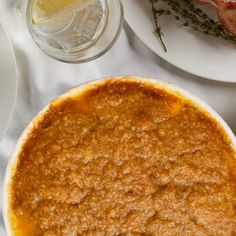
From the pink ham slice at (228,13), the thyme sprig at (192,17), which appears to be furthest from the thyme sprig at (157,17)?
the pink ham slice at (228,13)

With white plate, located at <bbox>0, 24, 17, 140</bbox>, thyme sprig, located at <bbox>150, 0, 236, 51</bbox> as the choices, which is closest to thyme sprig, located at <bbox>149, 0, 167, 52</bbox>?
thyme sprig, located at <bbox>150, 0, 236, 51</bbox>

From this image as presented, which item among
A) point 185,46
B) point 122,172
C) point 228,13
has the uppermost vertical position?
point 228,13

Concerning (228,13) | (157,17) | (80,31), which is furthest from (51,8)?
(228,13)

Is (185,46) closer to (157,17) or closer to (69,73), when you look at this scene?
(157,17)

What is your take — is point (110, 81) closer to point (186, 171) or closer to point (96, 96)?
point (96, 96)

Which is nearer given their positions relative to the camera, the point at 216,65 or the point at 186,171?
the point at 186,171

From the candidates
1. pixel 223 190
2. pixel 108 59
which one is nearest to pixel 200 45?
pixel 108 59

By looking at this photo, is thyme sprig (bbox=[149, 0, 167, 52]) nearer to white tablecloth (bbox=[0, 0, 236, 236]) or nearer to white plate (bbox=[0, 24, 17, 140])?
white tablecloth (bbox=[0, 0, 236, 236])
